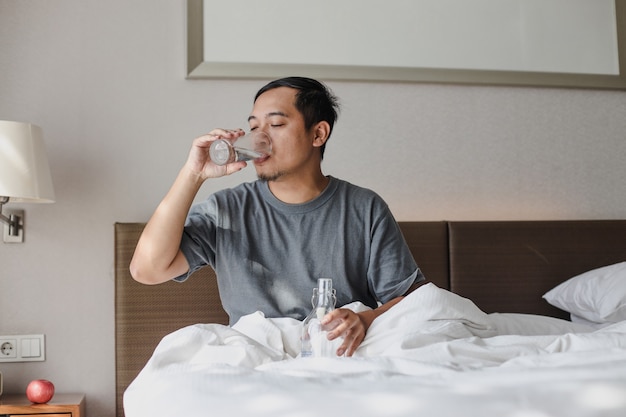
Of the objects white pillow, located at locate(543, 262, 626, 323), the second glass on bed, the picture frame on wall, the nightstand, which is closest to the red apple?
the nightstand

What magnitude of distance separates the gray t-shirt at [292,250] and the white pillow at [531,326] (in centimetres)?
40

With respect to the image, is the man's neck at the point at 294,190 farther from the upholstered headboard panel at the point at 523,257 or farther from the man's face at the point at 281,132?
the upholstered headboard panel at the point at 523,257

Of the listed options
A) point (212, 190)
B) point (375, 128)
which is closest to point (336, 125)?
point (375, 128)

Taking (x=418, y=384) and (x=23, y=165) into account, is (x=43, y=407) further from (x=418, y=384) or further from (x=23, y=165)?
(x=418, y=384)

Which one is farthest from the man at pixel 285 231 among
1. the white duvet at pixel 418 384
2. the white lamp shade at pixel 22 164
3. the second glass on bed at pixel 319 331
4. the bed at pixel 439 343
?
the white lamp shade at pixel 22 164

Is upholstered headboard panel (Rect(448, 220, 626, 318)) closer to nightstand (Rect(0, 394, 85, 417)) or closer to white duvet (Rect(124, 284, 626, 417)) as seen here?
white duvet (Rect(124, 284, 626, 417))

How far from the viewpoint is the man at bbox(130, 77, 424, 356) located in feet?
5.53

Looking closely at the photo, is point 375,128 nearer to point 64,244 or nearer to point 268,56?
point 268,56

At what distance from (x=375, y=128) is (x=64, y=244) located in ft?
3.74

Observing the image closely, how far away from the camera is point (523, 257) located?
243 cm

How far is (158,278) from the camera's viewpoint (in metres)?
1.70

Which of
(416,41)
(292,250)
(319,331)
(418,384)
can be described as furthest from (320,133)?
(418,384)

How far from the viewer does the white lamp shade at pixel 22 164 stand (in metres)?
2.00

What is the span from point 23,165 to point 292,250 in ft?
2.86
